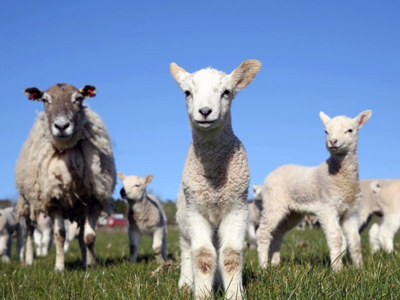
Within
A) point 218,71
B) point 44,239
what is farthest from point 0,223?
point 218,71

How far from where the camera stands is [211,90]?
4.18m

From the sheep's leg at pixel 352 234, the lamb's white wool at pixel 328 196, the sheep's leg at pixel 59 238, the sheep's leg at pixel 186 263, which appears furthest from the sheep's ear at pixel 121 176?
the sheep's leg at pixel 186 263

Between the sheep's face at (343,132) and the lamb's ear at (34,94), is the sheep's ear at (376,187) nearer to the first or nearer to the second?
the sheep's face at (343,132)

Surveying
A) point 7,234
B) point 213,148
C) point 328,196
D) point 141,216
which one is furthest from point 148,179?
point 213,148

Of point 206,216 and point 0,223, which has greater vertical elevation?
point 0,223

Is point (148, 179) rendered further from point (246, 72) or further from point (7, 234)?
point (246, 72)

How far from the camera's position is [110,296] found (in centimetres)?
427

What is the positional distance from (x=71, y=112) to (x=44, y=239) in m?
8.61

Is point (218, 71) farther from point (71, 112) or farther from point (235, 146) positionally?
point (71, 112)

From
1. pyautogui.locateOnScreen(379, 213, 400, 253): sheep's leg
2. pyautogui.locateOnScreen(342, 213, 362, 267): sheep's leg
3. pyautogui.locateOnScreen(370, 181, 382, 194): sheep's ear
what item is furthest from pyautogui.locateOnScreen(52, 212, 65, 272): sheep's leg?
pyautogui.locateOnScreen(370, 181, 382, 194): sheep's ear

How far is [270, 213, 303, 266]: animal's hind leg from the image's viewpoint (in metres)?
7.61

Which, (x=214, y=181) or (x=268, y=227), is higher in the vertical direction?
(x=214, y=181)

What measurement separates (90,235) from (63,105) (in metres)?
2.27

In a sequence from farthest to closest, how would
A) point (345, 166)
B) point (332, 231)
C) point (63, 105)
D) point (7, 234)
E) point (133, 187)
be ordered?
point (7, 234), point (133, 187), point (63, 105), point (345, 166), point (332, 231)
